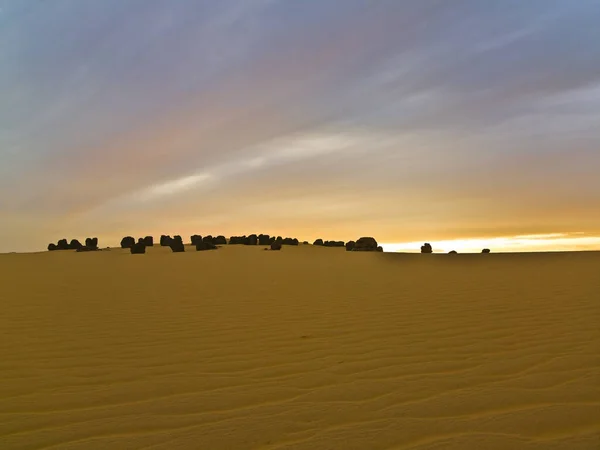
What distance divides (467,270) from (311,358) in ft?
33.9

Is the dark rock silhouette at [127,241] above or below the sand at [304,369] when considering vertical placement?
above

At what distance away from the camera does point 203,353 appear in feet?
16.5

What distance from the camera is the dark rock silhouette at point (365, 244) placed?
84.2 feet

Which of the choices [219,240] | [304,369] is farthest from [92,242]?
[304,369]

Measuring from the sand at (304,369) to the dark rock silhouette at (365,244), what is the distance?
618 inches

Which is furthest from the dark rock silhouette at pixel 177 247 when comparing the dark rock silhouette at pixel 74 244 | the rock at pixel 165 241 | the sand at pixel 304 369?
the sand at pixel 304 369

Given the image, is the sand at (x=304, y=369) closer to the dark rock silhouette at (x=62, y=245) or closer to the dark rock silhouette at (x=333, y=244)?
the dark rock silhouette at (x=62, y=245)

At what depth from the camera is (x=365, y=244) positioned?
2586 centimetres

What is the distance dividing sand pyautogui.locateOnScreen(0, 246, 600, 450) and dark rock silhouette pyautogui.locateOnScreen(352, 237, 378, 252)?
1570 cm

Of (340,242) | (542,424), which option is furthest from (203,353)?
(340,242)

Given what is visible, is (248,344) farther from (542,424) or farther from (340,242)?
(340,242)

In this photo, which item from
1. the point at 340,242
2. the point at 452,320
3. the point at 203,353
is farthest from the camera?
the point at 340,242

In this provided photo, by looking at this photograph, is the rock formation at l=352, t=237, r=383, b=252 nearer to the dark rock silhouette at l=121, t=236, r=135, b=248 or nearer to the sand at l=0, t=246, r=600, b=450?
the dark rock silhouette at l=121, t=236, r=135, b=248

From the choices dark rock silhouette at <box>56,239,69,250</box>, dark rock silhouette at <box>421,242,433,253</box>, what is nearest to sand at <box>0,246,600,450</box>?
dark rock silhouette at <box>421,242,433,253</box>
